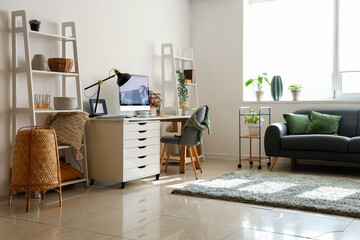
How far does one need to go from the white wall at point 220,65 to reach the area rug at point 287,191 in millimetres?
1616

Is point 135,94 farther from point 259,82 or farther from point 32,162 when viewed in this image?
point 259,82

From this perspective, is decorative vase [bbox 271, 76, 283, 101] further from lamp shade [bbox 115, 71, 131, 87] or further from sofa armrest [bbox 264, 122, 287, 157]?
lamp shade [bbox 115, 71, 131, 87]

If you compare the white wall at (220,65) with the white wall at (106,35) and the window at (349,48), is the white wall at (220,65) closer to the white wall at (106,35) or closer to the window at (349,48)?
the white wall at (106,35)

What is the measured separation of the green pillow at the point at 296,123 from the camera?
5.23 m

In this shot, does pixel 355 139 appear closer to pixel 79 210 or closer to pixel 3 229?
pixel 79 210

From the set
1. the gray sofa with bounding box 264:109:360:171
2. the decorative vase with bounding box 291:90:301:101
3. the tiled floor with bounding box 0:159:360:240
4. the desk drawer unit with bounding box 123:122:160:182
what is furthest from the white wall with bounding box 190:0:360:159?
the tiled floor with bounding box 0:159:360:240

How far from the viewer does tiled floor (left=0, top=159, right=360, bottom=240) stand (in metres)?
2.62

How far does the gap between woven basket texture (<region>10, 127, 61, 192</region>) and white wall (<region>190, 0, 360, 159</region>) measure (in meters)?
3.38

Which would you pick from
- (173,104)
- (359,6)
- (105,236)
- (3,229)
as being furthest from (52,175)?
(359,6)

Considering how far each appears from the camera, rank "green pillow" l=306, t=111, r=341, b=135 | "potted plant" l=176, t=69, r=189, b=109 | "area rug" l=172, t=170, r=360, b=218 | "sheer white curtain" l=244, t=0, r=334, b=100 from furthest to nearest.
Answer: "sheer white curtain" l=244, t=0, r=334, b=100 → "potted plant" l=176, t=69, r=189, b=109 → "green pillow" l=306, t=111, r=341, b=135 → "area rug" l=172, t=170, r=360, b=218

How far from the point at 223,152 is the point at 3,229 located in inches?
159

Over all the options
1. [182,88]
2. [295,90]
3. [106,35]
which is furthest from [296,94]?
[106,35]

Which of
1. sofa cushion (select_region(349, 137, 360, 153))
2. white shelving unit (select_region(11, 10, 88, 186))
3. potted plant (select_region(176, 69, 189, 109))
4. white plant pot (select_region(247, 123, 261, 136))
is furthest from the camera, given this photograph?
potted plant (select_region(176, 69, 189, 109))

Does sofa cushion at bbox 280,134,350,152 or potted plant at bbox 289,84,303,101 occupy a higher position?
potted plant at bbox 289,84,303,101
